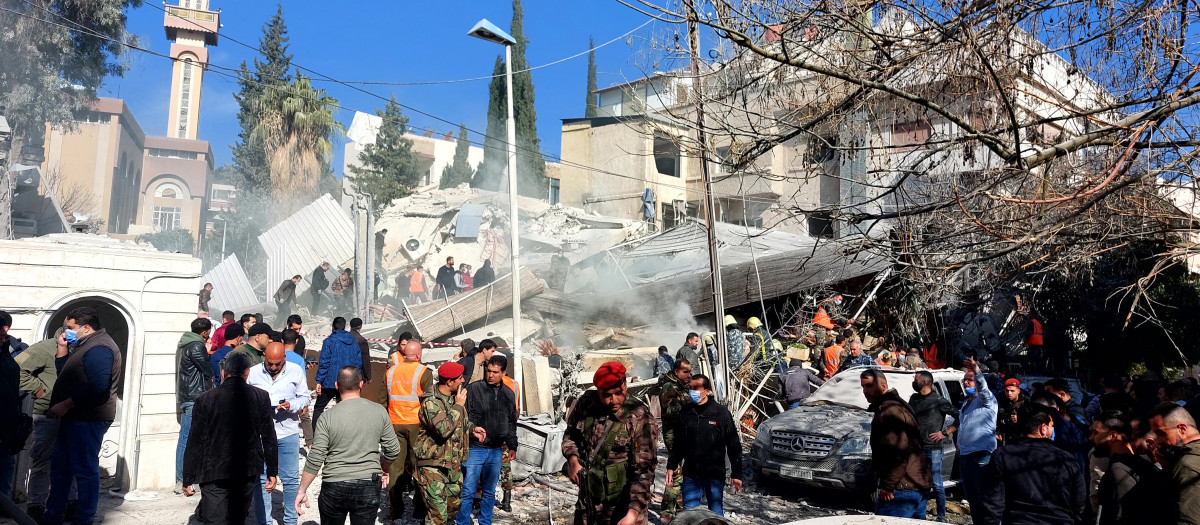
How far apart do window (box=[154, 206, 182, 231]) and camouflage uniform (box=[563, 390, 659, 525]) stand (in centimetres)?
6214

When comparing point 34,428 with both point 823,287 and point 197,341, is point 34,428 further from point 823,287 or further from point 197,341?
point 823,287

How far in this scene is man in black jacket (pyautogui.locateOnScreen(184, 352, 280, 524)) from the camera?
5254 mm

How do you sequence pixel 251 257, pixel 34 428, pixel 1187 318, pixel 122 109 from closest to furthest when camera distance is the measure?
pixel 34 428 → pixel 1187 318 → pixel 251 257 → pixel 122 109

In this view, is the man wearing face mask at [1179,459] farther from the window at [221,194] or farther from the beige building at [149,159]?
Answer: the window at [221,194]

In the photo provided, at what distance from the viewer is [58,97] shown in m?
26.5

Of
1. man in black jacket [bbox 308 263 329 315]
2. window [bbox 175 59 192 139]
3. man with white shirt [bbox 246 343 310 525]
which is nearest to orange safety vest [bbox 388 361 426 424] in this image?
man with white shirt [bbox 246 343 310 525]

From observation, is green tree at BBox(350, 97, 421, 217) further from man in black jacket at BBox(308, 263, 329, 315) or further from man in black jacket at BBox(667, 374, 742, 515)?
man in black jacket at BBox(667, 374, 742, 515)

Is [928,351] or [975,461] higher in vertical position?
[928,351]

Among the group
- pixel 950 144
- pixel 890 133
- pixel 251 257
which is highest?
pixel 251 257

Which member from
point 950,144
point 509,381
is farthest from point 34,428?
point 950,144

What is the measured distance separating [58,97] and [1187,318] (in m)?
31.6

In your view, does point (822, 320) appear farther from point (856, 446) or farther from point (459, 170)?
point (459, 170)

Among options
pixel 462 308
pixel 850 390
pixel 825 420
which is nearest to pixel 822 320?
pixel 850 390

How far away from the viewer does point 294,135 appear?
31.4 meters
